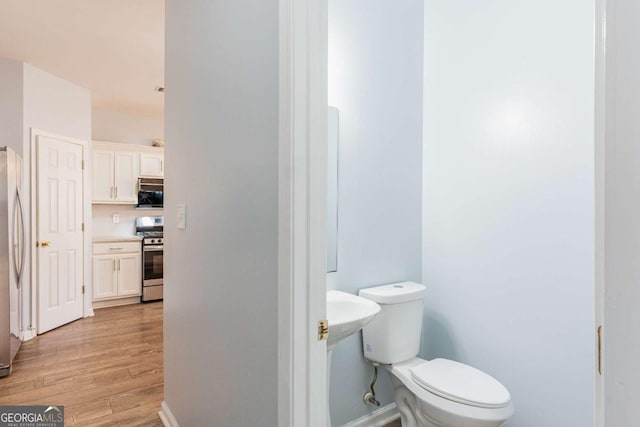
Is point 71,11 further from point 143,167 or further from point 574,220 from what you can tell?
point 574,220

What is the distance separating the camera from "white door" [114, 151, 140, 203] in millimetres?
4797

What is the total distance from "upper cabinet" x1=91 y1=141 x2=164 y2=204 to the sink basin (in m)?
4.17

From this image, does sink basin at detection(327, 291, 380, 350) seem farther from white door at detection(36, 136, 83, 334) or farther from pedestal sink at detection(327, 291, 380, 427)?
white door at detection(36, 136, 83, 334)

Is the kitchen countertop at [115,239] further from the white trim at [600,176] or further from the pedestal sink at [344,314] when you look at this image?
the white trim at [600,176]

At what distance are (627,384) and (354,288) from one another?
1653mm

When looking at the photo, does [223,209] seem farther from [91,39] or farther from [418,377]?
[91,39]

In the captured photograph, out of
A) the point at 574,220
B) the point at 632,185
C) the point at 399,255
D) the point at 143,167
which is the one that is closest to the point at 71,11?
the point at 143,167

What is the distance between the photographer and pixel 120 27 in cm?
279

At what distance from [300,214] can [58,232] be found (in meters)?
3.94

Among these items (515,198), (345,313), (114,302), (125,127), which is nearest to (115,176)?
(125,127)

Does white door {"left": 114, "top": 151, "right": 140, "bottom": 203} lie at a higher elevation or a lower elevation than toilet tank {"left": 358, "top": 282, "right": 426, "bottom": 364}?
higher

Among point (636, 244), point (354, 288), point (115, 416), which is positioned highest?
point (636, 244)

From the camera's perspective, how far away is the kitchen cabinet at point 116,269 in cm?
445

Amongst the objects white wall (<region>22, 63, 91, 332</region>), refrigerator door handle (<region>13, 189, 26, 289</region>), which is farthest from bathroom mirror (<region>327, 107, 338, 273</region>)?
white wall (<region>22, 63, 91, 332</region>)
